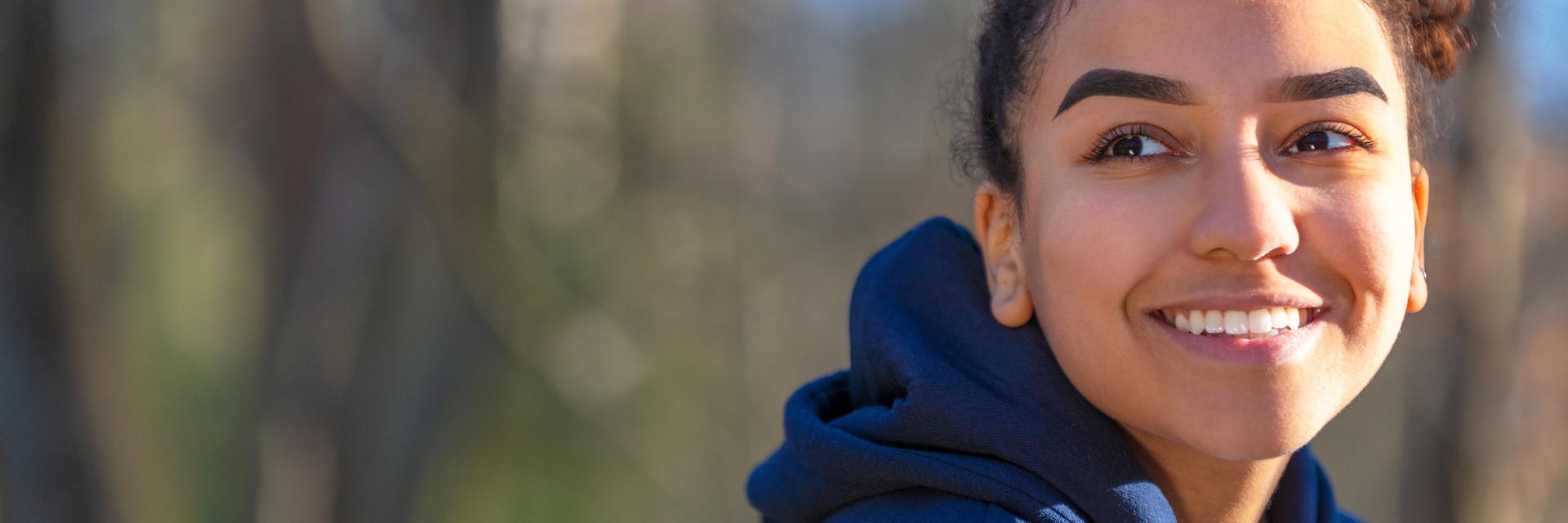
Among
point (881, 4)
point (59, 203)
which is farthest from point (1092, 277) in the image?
point (881, 4)

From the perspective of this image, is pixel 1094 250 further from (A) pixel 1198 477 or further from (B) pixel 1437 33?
(B) pixel 1437 33

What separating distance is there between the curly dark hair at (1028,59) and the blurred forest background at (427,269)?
0.20m

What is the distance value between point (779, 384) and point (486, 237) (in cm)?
331

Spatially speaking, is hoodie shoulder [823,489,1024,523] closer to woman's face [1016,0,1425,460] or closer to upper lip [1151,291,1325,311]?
woman's face [1016,0,1425,460]

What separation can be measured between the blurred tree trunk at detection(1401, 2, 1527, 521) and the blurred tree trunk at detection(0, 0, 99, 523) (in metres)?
4.64

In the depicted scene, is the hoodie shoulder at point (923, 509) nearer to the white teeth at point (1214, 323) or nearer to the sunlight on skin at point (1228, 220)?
the sunlight on skin at point (1228, 220)

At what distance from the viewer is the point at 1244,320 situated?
144cm

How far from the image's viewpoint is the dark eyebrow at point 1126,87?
1.45m

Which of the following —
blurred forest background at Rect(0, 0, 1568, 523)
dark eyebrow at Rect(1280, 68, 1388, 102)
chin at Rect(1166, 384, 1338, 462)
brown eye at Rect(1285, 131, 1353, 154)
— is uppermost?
dark eyebrow at Rect(1280, 68, 1388, 102)

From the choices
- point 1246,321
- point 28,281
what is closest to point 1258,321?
point 1246,321

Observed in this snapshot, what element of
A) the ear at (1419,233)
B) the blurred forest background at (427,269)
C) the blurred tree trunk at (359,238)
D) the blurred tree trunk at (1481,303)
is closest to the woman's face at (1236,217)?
the ear at (1419,233)

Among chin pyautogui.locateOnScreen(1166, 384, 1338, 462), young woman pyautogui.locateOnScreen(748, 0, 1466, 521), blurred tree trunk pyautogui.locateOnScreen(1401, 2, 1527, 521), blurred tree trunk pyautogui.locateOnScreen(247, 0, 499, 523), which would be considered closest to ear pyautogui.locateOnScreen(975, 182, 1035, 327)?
young woman pyautogui.locateOnScreen(748, 0, 1466, 521)

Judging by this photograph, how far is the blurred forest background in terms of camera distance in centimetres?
307

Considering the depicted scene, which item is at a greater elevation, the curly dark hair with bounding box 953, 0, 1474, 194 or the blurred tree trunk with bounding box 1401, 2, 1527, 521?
the curly dark hair with bounding box 953, 0, 1474, 194
